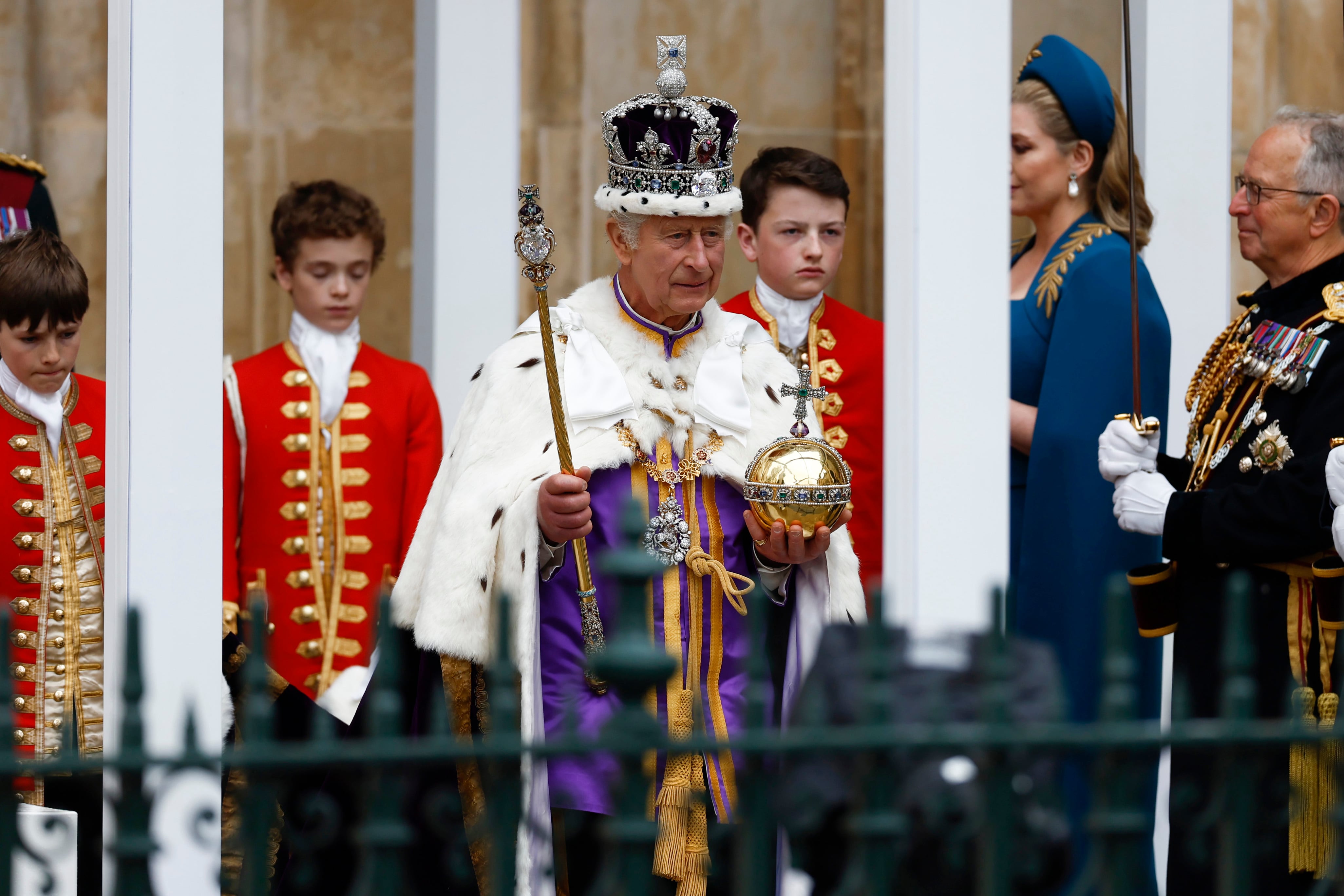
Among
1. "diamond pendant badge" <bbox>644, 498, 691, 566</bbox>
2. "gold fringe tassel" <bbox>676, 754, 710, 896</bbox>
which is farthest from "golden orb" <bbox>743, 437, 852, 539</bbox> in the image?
"gold fringe tassel" <bbox>676, 754, 710, 896</bbox>

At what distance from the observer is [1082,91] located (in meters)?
4.83

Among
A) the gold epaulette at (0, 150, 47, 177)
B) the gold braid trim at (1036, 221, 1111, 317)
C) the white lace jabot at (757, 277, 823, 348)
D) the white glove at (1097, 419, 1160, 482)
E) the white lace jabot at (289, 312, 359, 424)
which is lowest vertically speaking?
the white glove at (1097, 419, 1160, 482)

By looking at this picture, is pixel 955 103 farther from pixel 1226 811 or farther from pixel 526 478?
pixel 1226 811

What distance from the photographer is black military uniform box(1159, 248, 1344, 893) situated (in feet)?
12.3

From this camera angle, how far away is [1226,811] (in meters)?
2.05

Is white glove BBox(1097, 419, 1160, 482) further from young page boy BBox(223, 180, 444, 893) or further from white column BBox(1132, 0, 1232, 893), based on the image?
young page boy BBox(223, 180, 444, 893)

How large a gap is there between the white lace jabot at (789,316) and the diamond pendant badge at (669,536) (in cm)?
135

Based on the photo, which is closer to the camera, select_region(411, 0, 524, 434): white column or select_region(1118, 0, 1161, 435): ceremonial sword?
select_region(1118, 0, 1161, 435): ceremonial sword

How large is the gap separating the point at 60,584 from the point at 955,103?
2.45 meters

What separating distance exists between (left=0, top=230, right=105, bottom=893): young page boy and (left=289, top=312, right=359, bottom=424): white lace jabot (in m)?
0.94

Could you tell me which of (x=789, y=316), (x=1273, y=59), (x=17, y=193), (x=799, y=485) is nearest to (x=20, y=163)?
(x=17, y=193)

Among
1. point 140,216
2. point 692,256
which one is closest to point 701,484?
point 692,256

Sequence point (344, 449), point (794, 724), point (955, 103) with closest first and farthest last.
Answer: point (794, 724) < point (955, 103) < point (344, 449)

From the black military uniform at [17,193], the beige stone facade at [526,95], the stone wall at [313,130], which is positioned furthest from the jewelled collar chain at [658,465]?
the stone wall at [313,130]
